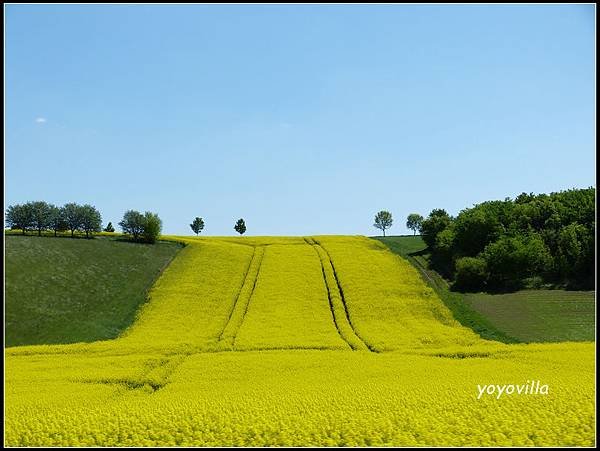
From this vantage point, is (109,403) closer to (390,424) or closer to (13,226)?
(390,424)

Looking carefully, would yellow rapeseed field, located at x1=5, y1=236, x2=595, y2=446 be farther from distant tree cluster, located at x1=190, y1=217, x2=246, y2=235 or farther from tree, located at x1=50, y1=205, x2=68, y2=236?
distant tree cluster, located at x1=190, y1=217, x2=246, y2=235

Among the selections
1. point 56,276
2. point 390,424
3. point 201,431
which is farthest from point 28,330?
point 390,424

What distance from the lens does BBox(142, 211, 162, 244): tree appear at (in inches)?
3285

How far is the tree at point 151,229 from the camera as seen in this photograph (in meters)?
83.4

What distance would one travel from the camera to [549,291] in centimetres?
5769

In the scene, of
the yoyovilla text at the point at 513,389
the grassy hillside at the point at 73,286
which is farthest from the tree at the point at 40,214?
the yoyovilla text at the point at 513,389

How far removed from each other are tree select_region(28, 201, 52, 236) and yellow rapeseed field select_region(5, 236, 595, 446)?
32.1 m

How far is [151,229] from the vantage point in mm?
83500

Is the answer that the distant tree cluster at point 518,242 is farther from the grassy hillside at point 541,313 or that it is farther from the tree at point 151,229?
the tree at point 151,229

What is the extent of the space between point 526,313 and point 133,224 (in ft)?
187

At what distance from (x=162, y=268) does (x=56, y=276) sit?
1303cm

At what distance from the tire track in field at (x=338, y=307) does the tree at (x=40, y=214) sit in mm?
41278

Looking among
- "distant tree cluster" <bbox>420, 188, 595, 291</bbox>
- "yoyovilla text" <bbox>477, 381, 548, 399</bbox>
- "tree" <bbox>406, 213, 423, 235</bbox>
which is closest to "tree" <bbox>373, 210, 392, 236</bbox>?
"tree" <bbox>406, 213, 423, 235</bbox>

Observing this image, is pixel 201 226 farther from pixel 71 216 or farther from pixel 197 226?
pixel 71 216
